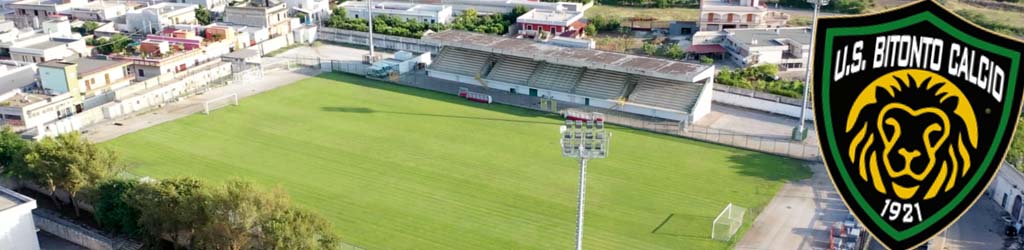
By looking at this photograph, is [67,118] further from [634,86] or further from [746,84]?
[746,84]

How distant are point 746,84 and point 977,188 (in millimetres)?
47315

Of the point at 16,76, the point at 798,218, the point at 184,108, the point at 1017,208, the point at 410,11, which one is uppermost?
the point at 410,11

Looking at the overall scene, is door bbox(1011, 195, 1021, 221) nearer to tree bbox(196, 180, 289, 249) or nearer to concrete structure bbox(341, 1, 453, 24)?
tree bbox(196, 180, 289, 249)

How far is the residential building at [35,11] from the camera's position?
82.2 metres

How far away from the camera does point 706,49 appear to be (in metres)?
71.8

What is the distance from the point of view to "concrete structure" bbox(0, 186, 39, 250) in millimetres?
35031

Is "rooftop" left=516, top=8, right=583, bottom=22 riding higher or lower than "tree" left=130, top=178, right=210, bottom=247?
higher

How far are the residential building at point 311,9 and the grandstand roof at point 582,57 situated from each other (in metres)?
23.3

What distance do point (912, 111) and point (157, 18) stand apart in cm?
7544

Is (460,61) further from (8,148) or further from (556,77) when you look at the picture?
(8,148)

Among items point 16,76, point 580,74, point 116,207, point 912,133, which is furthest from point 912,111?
point 16,76

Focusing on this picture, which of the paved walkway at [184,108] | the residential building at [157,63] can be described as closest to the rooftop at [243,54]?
the paved walkway at [184,108]

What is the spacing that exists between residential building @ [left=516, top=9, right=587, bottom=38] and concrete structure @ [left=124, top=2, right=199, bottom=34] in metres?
32.3

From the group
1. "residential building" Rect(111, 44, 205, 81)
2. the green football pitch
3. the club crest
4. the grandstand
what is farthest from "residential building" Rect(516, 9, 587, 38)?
the club crest
